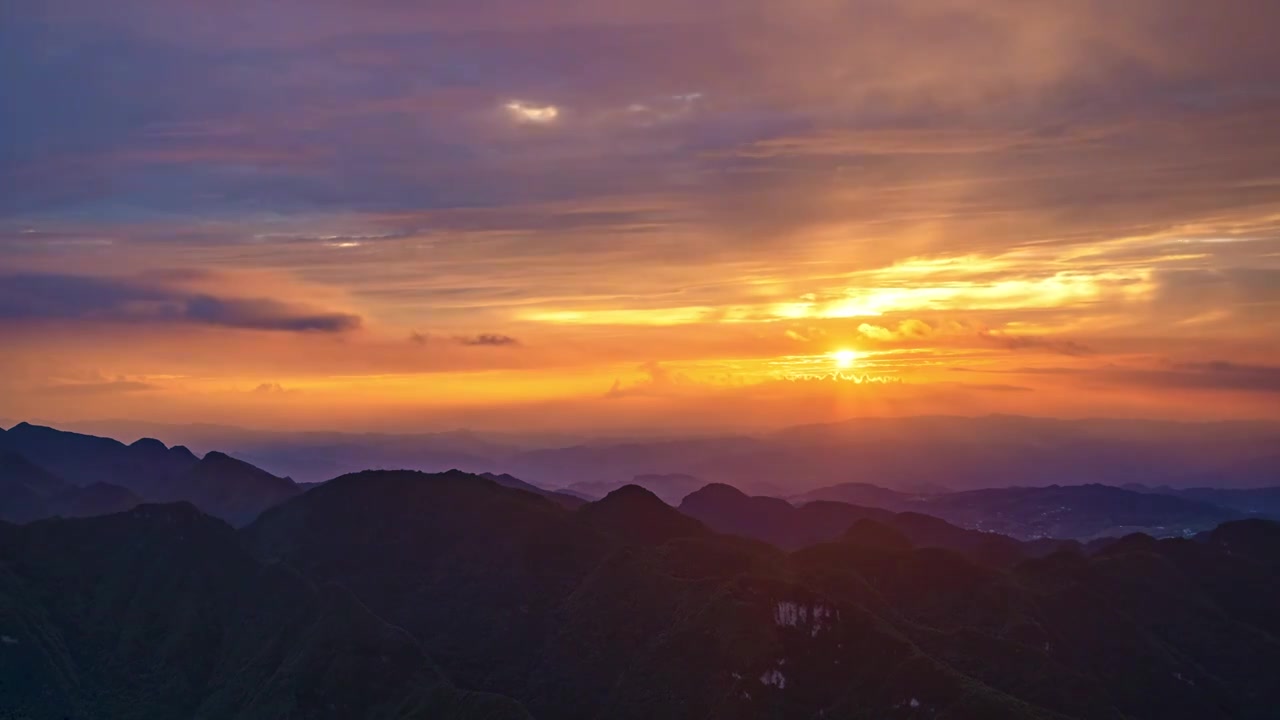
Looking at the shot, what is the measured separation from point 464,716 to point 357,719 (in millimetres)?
26376

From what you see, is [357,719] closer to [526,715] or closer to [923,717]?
[526,715]

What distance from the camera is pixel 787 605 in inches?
7810

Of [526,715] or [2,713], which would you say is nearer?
[526,715]

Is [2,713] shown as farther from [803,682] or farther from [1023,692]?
[1023,692]

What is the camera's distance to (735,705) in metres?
187

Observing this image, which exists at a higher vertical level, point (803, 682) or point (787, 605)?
point (787, 605)

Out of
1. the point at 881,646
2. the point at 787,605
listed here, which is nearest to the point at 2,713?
the point at 787,605

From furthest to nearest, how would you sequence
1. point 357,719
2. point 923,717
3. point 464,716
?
point 357,719 < point 464,716 < point 923,717

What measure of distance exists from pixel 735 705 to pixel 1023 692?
195 feet

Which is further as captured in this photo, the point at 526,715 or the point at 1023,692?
the point at 1023,692

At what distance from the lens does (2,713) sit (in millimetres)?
195750

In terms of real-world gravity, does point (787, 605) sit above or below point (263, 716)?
above

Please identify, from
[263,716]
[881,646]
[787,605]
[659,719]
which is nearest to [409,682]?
[263,716]

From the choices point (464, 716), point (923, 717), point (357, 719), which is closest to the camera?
point (923, 717)
